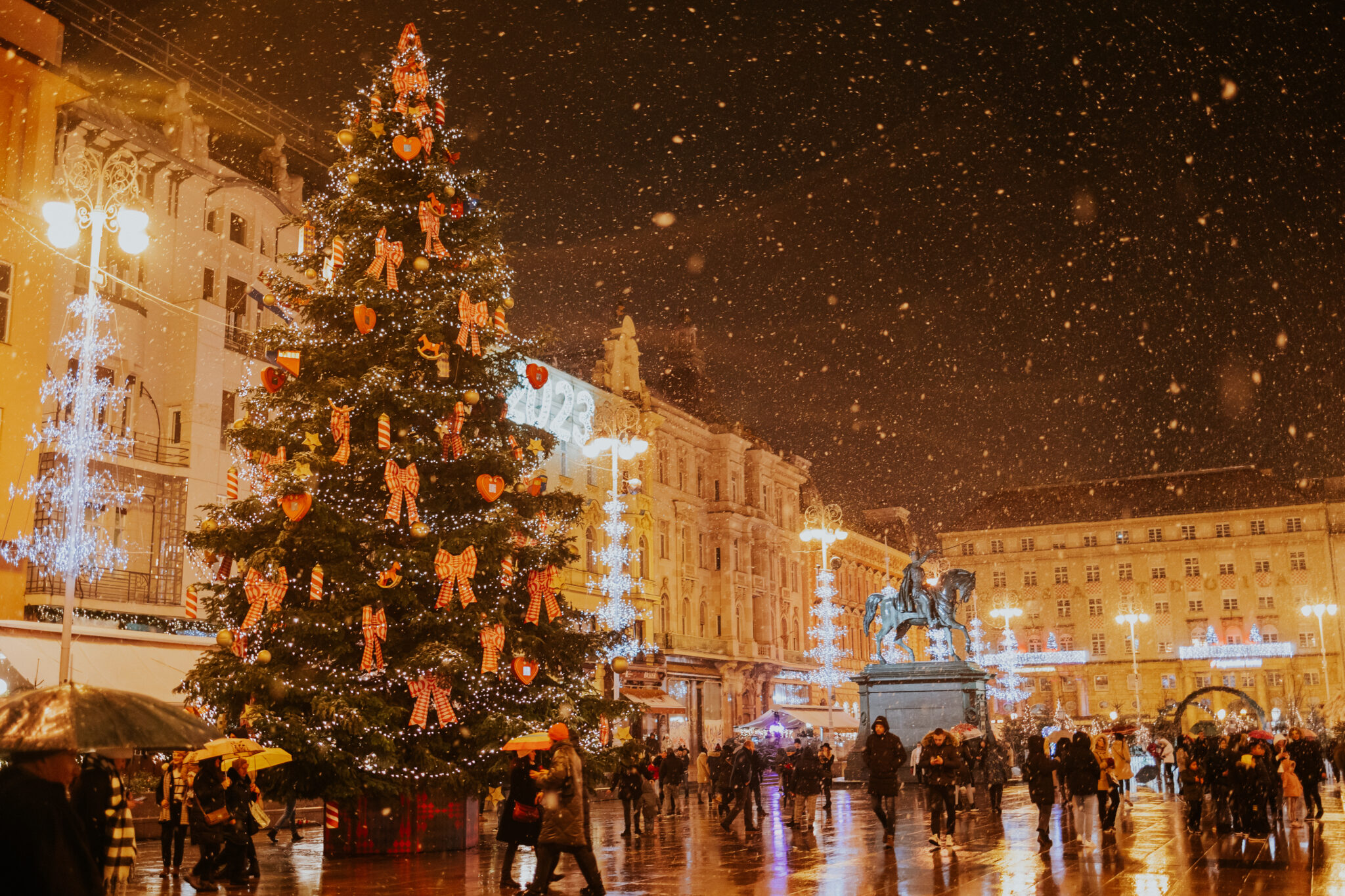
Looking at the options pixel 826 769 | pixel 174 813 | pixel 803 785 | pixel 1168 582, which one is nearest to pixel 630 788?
pixel 803 785

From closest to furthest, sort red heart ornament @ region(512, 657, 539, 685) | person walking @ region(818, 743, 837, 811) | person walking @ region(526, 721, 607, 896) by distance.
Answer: person walking @ region(526, 721, 607, 896)
red heart ornament @ region(512, 657, 539, 685)
person walking @ region(818, 743, 837, 811)

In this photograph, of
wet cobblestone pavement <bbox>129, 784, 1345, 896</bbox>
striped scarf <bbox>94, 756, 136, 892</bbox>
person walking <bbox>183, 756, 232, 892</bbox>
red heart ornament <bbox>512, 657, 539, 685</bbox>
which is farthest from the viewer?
red heart ornament <bbox>512, 657, 539, 685</bbox>

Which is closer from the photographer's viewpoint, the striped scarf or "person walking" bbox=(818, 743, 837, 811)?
the striped scarf

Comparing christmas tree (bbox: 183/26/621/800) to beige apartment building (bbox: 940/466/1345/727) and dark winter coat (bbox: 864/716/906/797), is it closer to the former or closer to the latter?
dark winter coat (bbox: 864/716/906/797)

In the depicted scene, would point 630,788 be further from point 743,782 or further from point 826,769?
point 826,769

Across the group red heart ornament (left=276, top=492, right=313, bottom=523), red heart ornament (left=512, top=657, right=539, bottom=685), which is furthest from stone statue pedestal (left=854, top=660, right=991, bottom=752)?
red heart ornament (left=276, top=492, right=313, bottom=523)

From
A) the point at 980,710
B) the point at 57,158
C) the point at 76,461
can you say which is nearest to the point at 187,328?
the point at 57,158

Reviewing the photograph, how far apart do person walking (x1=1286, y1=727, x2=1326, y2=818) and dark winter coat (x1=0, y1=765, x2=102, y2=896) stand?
20.5 m

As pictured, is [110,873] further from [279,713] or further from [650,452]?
[650,452]

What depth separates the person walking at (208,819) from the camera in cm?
1287

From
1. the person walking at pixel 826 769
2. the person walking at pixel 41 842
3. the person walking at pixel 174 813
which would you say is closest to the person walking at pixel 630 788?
the person walking at pixel 826 769

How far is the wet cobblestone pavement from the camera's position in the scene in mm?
11641

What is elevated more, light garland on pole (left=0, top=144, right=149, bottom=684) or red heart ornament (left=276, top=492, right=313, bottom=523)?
light garland on pole (left=0, top=144, right=149, bottom=684)

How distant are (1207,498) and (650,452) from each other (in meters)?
63.3
